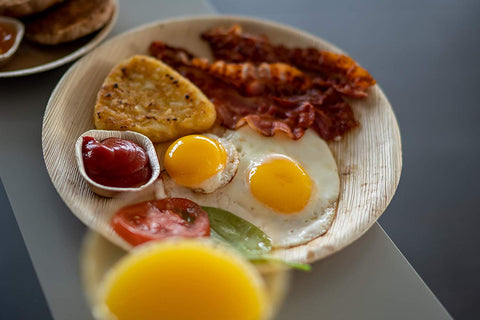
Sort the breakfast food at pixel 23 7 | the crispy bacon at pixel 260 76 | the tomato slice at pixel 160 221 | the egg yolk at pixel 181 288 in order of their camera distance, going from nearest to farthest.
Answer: the egg yolk at pixel 181 288 < the tomato slice at pixel 160 221 < the breakfast food at pixel 23 7 < the crispy bacon at pixel 260 76

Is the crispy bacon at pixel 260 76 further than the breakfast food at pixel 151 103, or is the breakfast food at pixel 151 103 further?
the crispy bacon at pixel 260 76

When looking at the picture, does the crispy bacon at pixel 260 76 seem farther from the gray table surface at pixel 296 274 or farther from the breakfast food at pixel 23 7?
the gray table surface at pixel 296 274

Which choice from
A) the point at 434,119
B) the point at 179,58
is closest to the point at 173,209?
the point at 179,58

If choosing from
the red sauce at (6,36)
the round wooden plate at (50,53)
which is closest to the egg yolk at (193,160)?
the round wooden plate at (50,53)

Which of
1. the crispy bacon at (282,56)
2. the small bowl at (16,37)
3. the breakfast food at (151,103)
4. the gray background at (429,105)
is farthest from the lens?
the gray background at (429,105)

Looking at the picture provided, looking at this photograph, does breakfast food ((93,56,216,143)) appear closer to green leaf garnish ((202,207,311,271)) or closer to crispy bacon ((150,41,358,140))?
crispy bacon ((150,41,358,140))

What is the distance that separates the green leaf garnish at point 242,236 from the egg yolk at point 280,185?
7.9 inches

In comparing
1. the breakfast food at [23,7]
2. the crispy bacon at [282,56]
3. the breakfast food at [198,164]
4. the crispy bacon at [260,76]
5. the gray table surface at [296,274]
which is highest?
the crispy bacon at [282,56]

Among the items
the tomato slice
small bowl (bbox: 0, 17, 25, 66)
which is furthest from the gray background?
small bowl (bbox: 0, 17, 25, 66)

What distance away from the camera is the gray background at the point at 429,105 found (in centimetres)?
329

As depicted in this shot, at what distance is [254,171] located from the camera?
8.10ft

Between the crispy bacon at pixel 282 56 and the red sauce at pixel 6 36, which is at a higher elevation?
the crispy bacon at pixel 282 56

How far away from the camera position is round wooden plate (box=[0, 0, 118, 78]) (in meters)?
2.88

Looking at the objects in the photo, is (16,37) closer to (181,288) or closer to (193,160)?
(193,160)
